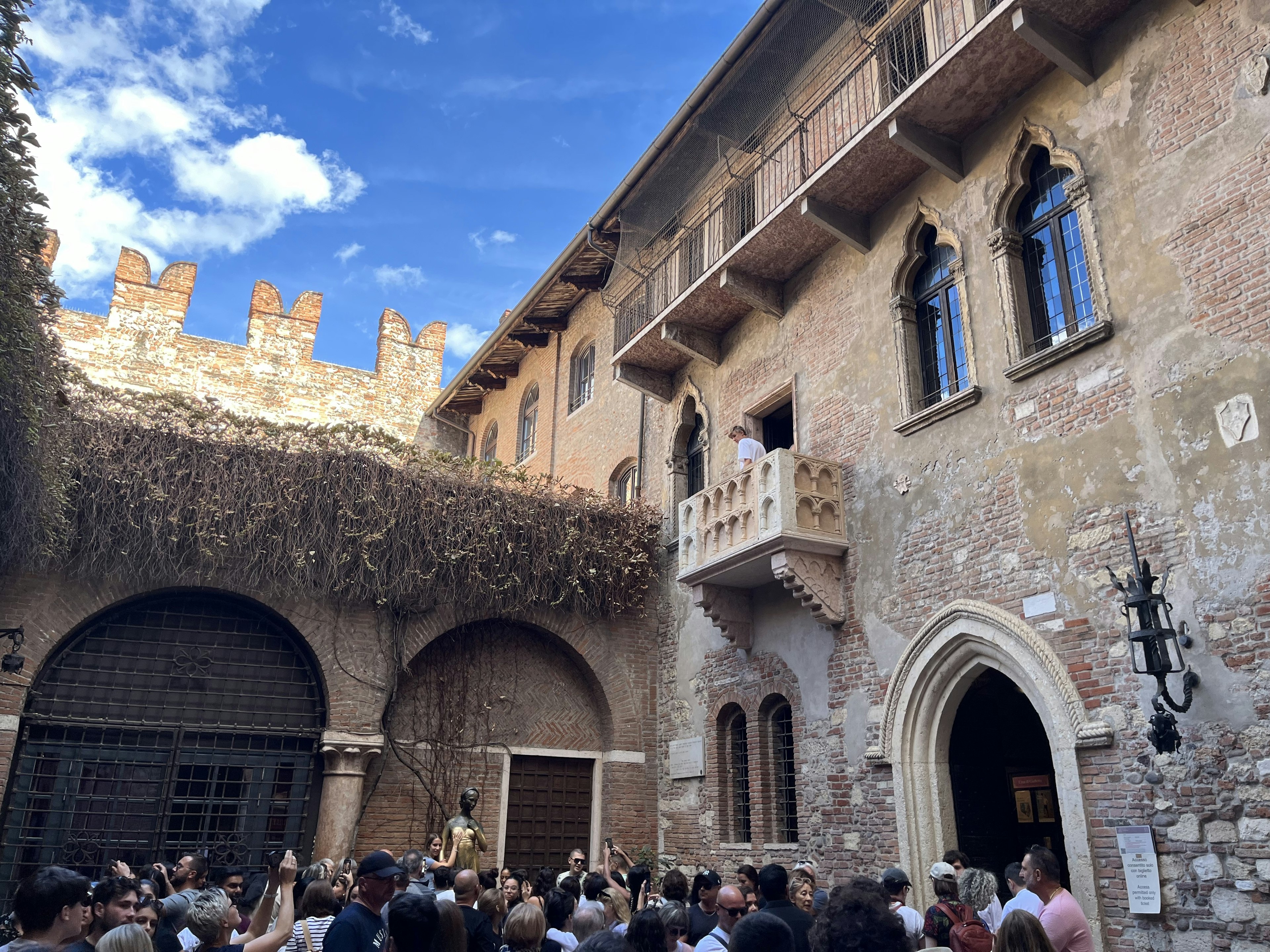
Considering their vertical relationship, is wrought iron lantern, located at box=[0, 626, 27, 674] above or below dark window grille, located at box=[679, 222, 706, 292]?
below

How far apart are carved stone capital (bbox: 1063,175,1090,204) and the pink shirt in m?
5.95

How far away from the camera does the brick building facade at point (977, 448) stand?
707 cm

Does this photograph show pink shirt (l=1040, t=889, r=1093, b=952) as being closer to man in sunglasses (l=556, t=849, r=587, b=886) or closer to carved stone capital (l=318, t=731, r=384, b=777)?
man in sunglasses (l=556, t=849, r=587, b=886)

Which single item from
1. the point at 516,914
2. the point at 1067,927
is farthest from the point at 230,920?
the point at 1067,927

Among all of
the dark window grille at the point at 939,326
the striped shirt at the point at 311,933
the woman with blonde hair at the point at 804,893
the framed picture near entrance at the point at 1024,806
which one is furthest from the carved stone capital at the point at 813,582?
the striped shirt at the point at 311,933

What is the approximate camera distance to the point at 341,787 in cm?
1173

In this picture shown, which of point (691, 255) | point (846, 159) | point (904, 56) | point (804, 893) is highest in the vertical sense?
point (904, 56)

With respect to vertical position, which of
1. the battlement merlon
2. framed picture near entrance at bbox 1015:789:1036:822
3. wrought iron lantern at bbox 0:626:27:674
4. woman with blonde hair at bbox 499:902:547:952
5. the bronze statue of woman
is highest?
the battlement merlon

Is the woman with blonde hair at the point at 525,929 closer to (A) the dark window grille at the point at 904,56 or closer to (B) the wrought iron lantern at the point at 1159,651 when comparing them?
(B) the wrought iron lantern at the point at 1159,651

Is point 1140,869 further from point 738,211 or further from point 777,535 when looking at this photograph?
point 738,211

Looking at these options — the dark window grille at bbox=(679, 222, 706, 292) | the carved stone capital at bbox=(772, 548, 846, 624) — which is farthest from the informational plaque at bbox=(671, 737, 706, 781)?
the dark window grille at bbox=(679, 222, 706, 292)

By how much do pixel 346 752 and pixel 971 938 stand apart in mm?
8577

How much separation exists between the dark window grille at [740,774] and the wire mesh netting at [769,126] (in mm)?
5739

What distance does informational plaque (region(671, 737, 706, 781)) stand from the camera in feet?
40.4
